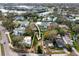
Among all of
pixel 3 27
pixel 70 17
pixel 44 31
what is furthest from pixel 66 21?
pixel 3 27

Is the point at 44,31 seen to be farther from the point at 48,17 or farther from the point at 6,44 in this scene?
the point at 6,44

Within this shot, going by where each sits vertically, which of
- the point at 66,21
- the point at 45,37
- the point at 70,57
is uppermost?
the point at 66,21

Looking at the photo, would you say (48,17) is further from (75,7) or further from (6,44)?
(6,44)

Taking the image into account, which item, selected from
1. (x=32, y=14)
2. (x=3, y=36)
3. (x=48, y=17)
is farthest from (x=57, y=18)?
(x=3, y=36)

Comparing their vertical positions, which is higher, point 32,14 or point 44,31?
point 32,14

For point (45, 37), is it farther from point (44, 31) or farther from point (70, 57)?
point (70, 57)

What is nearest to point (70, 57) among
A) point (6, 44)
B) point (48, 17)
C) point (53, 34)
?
point (53, 34)

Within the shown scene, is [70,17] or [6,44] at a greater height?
[70,17]
